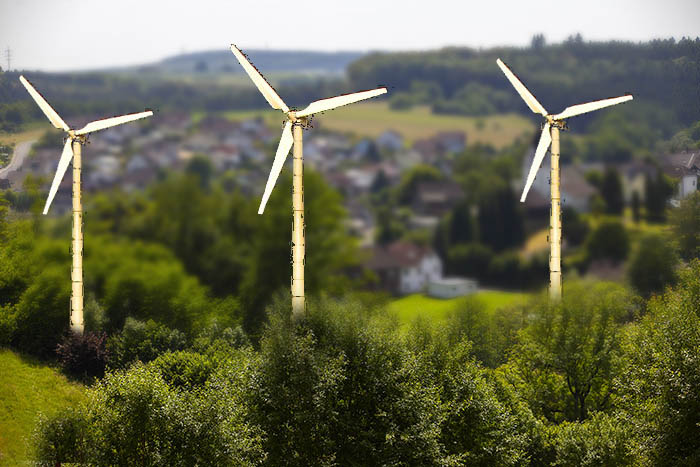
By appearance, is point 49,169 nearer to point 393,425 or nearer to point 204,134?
point 204,134

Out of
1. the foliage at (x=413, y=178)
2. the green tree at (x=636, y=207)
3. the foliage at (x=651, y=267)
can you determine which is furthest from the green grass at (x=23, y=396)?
the green tree at (x=636, y=207)

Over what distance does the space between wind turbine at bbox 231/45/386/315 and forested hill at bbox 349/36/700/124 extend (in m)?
21.5

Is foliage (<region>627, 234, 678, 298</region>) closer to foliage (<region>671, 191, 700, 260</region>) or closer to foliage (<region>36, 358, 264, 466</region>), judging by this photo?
foliage (<region>671, 191, 700, 260</region>)

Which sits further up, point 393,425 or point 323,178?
point 323,178

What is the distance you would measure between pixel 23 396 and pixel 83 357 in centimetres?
330

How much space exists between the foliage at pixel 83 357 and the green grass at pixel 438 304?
40.7 ft

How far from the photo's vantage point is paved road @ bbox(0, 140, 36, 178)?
179 feet

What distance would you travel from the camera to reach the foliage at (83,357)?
147 ft

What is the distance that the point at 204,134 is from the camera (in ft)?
187

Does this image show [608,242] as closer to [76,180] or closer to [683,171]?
[683,171]

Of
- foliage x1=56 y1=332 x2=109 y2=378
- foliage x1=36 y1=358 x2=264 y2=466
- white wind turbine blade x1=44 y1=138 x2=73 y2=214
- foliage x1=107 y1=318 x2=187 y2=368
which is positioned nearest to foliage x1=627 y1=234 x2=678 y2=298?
foliage x1=107 y1=318 x2=187 y2=368

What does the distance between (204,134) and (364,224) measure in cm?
1164

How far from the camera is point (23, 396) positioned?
42375 millimetres

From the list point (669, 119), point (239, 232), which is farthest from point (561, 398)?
point (669, 119)
